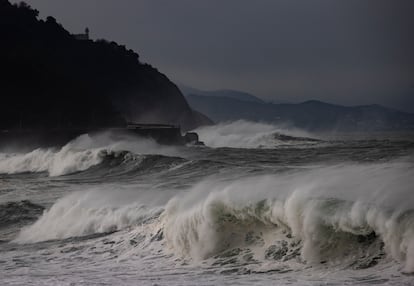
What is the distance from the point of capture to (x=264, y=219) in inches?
329

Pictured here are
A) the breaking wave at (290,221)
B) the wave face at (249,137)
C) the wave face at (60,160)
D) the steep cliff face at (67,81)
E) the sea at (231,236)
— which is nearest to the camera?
the sea at (231,236)

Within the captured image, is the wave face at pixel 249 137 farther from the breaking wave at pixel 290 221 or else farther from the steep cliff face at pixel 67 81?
the breaking wave at pixel 290 221

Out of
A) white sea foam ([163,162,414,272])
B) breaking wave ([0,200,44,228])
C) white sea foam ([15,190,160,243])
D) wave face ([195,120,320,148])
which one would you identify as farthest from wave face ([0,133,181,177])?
wave face ([195,120,320,148])

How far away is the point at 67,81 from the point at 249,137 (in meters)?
19.0

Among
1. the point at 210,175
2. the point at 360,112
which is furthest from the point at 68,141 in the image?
the point at 360,112

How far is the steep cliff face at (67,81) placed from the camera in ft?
185

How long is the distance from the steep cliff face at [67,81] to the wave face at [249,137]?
10632mm

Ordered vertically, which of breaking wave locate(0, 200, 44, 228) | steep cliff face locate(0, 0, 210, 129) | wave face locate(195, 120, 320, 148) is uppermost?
steep cliff face locate(0, 0, 210, 129)

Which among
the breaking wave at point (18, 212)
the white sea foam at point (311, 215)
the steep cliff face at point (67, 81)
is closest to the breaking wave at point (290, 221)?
the white sea foam at point (311, 215)

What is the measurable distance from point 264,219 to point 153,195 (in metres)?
5.58

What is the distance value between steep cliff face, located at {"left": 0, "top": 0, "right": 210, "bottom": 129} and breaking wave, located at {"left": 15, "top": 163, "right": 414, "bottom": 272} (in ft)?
141

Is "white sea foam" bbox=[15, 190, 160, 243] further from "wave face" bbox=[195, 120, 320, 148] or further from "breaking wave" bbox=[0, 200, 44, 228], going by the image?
"wave face" bbox=[195, 120, 320, 148]

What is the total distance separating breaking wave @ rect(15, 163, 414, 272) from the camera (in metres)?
6.70

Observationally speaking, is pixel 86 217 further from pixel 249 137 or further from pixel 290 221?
pixel 249 137
